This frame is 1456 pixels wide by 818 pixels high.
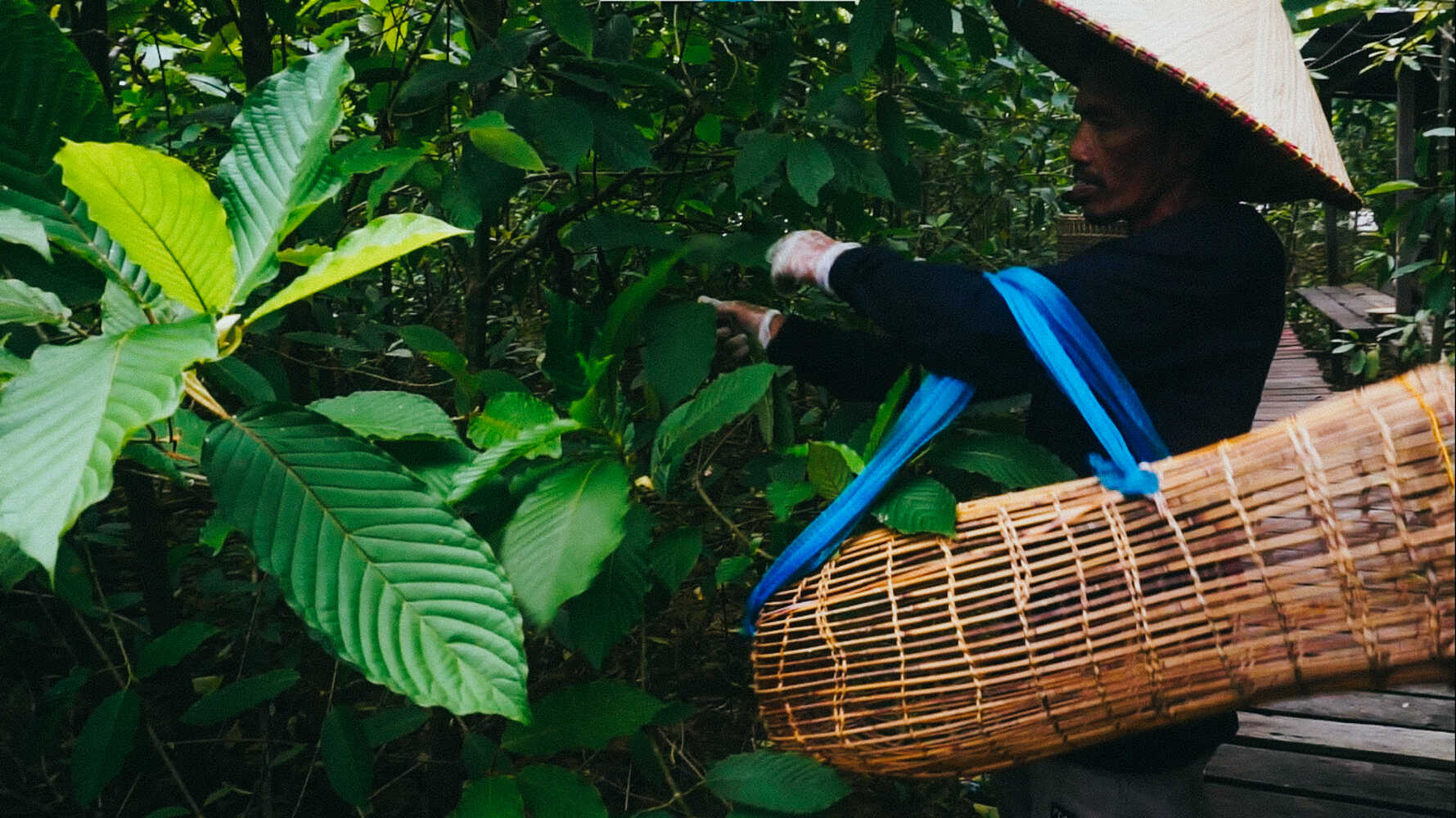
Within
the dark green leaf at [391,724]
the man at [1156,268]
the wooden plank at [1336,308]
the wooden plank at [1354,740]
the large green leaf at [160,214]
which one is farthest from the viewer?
the wooden plank at [1336,308]

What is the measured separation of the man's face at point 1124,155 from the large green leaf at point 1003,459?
34cm

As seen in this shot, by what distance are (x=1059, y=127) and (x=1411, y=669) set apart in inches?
142

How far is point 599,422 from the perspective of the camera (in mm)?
1136

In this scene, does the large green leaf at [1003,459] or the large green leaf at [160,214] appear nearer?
the large green leaf at [160,214]

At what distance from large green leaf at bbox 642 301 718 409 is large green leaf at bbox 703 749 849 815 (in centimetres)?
43

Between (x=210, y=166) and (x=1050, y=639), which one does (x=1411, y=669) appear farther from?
(x=210, y=166)

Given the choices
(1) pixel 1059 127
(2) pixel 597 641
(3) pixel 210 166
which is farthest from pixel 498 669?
(1) pixel 1059 127

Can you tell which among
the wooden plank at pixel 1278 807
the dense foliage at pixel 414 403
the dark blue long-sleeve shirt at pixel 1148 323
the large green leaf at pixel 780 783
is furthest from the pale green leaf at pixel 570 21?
the wooden plank at pixel 1278 807

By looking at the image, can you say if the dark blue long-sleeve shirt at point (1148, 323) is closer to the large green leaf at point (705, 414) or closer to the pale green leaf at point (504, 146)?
the large green leaf at point (705, 414)

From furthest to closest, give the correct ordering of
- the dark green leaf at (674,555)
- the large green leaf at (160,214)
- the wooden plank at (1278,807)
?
the wooden plank at (1278,807) < the dark green leaf at (674,555) < the large green leaf at (160,214)

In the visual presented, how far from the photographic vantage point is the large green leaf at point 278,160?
92cm

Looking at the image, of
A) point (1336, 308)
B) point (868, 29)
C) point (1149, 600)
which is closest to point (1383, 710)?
point (1149, 600)

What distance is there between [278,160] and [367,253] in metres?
0.20

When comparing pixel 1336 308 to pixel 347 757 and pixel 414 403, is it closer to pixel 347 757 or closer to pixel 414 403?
pixel 347 757
